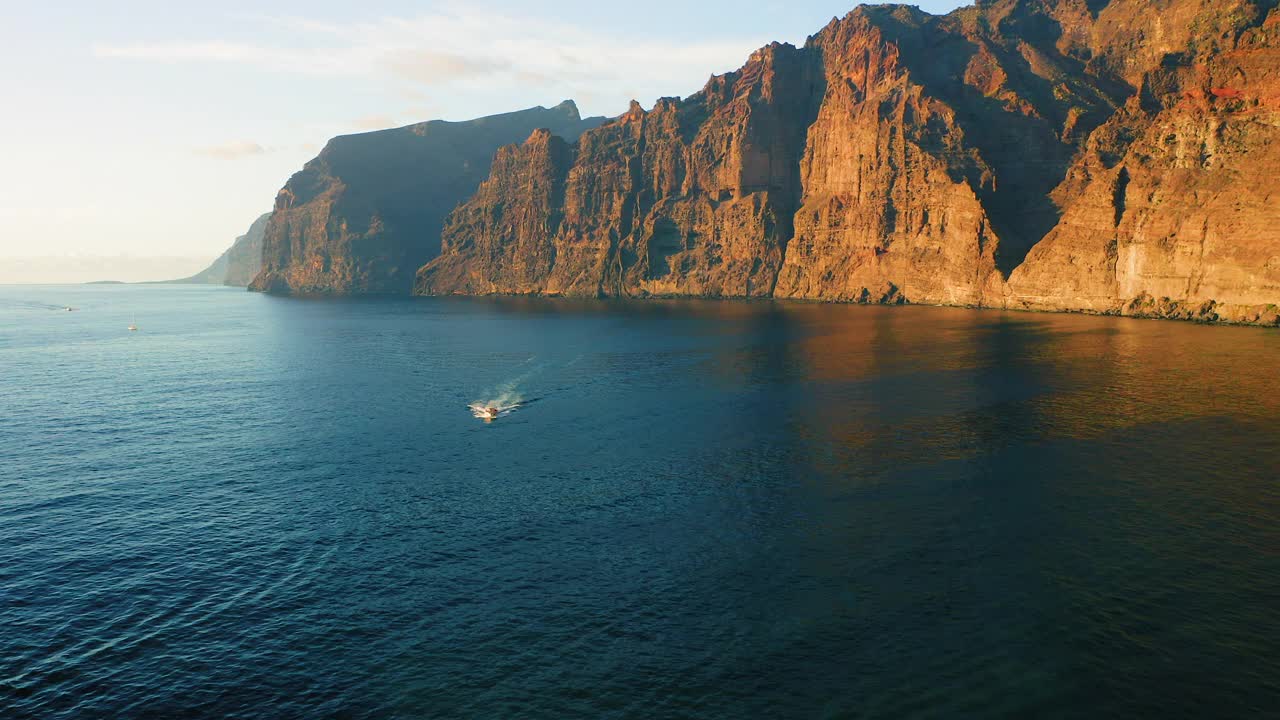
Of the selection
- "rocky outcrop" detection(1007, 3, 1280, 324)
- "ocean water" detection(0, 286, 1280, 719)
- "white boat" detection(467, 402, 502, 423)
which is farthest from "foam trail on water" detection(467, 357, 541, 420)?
"rocky outcrop" detection(1007, 3, 1280, 324)

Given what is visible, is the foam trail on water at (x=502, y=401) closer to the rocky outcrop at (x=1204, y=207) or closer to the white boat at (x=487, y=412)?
the white boat at (x=487, y=412)

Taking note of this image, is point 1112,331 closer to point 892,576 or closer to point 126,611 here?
point 892,576

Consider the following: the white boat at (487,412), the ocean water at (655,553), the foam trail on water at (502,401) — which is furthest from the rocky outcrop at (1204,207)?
the white boat at (487,412)

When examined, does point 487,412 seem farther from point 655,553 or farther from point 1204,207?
point 1204,207

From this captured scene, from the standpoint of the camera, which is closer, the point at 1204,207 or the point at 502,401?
the point at 502,401

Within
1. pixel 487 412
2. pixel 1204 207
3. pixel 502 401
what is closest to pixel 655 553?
pixel 487 412

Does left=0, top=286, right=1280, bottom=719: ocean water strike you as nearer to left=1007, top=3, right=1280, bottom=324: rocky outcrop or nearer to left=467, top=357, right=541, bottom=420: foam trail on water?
left=467, top=357, right=541, bottom=420: foam trail on water

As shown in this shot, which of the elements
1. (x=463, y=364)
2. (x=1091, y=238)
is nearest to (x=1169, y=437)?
(x=463, y=364)

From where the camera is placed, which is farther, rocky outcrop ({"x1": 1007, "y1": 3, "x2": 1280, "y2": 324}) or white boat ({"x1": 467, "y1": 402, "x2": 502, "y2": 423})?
rocky outcrop ({"x1": 1007, "y1": 3, "x2": 1280, "y2": 324})
